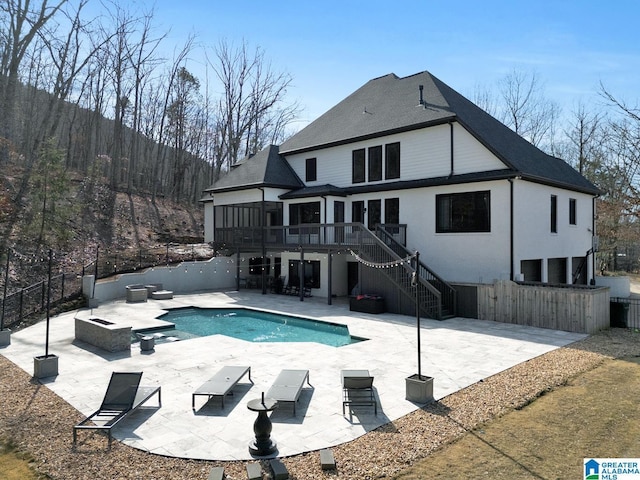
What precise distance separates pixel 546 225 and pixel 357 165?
9.36m

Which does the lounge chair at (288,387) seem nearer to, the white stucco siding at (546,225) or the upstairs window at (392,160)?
the white stucco siding at (546,225)

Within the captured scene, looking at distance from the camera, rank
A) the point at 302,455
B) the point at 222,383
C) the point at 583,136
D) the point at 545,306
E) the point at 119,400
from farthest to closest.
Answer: the point at 583,136 → the point at 545,306 → the point at 222,383 → the point at 119,400 → the point at 302,455

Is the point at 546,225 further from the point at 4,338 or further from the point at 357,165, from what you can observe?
the point at 4,338

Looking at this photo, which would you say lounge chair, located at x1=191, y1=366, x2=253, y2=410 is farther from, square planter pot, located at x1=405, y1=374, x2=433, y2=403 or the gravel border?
square planter pot, located at x1=405, y1=374, x2=433, y2=403

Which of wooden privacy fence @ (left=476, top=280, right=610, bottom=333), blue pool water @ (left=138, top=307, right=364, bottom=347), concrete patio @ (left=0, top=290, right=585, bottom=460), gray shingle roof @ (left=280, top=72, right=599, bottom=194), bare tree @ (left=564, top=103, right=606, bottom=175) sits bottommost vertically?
blue pool water @ (left=138, top=307, right=364, bottom=347)

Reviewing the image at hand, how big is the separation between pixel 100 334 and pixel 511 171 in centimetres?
1530

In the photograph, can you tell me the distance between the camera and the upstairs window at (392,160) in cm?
2047

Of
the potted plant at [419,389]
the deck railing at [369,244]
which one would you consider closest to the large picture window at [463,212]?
the deck railing at [369,244]

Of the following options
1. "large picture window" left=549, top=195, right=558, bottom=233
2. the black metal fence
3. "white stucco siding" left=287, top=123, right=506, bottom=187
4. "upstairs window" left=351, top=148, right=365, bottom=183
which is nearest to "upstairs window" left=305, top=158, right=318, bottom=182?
"white stucco siding" left=287, top=123, right=506, bottom=187

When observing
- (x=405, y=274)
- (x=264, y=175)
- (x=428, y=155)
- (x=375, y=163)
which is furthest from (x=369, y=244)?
(x=264, y=175)

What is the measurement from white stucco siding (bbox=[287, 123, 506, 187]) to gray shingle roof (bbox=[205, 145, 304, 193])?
2.64m

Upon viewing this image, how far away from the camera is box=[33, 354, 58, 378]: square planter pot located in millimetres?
9016

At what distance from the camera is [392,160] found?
20672mm

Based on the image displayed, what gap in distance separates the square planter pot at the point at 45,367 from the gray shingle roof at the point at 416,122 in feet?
52.0
